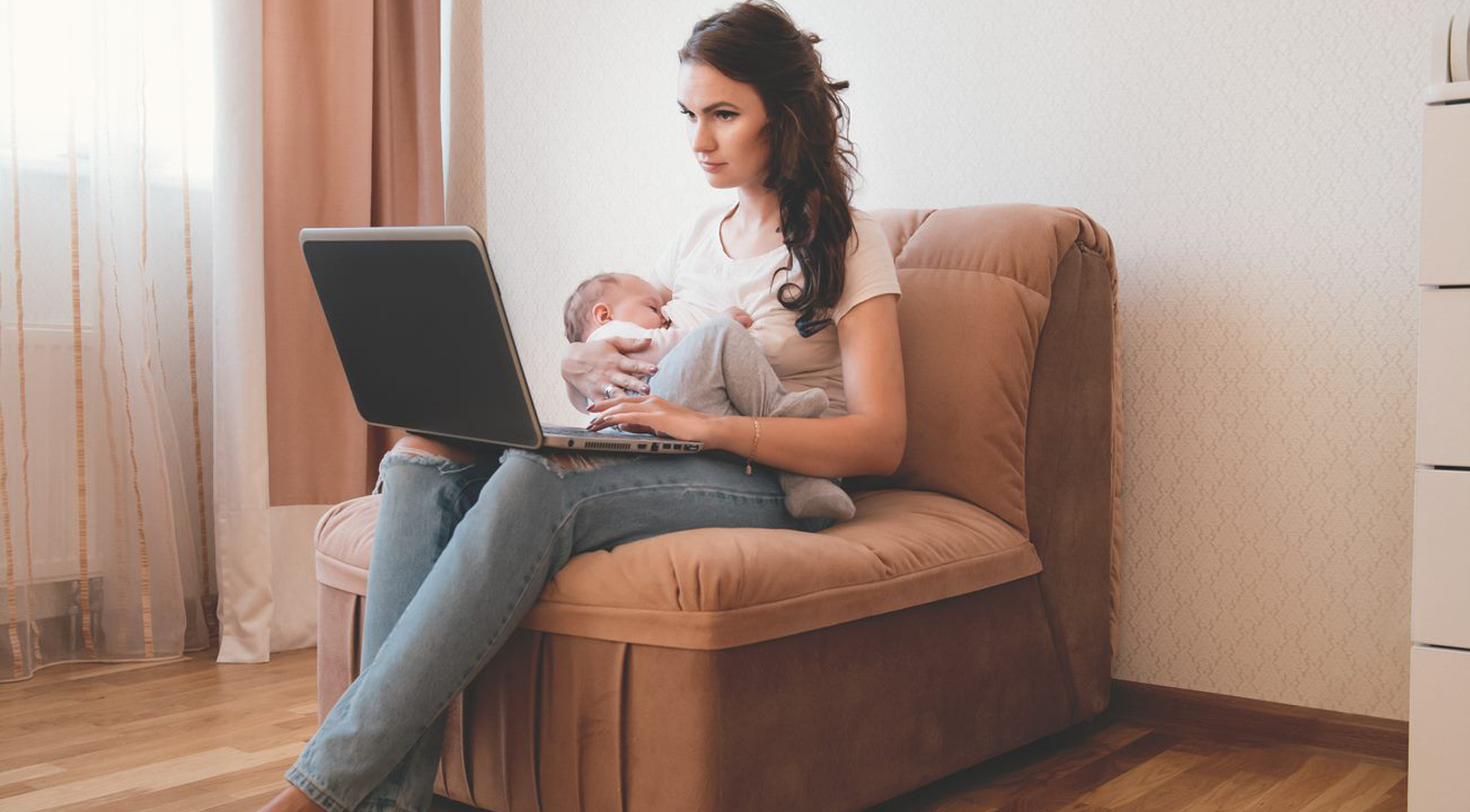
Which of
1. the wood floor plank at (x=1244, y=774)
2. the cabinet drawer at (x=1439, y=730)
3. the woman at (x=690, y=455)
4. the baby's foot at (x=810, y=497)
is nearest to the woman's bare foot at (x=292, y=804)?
the woman at (x=690, y=455)

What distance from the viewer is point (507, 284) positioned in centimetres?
311

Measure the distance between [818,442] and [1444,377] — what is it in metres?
0.74

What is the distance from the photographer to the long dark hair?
1.68 metres

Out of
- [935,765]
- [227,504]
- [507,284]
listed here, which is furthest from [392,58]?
[935,765]

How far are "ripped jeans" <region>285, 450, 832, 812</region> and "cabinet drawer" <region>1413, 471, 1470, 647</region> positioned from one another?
78 cm

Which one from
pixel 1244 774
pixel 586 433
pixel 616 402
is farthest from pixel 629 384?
pixel 1244 774

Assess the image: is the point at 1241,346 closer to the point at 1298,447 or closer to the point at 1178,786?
the point at 1298,447

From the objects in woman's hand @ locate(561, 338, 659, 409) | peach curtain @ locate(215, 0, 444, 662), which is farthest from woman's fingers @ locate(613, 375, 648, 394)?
peach curtain @ locate(215, 0, 444, 662)

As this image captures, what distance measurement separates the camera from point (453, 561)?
4.38ft

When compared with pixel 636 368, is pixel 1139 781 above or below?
below

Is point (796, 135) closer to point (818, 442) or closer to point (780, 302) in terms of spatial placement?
point (780, 302)

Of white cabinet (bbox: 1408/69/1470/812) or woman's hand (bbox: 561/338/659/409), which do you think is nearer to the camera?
white cabinet (bbox: 1408/69/1470/812)

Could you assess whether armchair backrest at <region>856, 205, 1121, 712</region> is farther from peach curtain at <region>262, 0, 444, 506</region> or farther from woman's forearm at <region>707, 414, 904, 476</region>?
peach curtain at <region>262, 0, 444, 506</region>

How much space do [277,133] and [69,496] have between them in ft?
2.90
